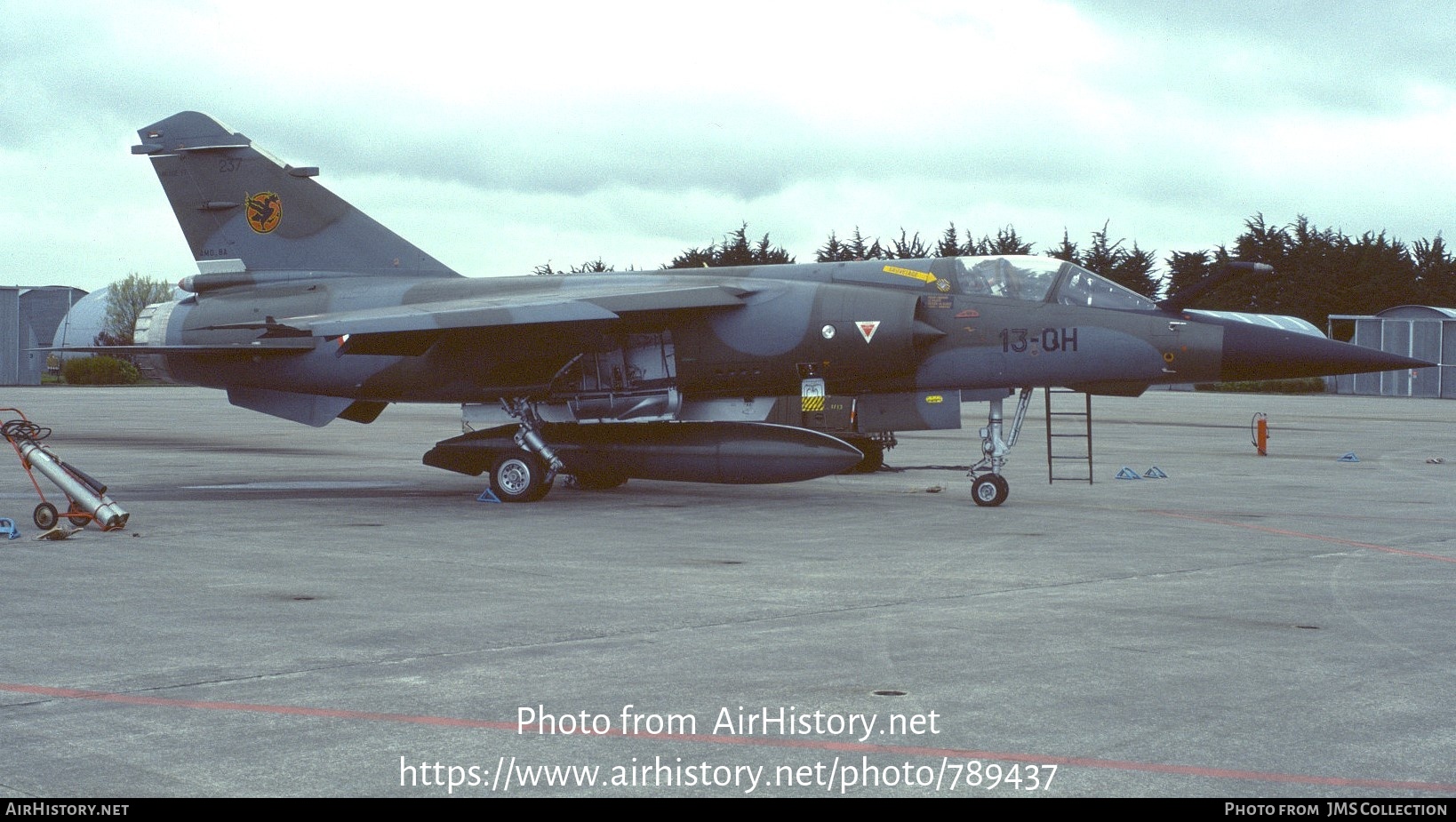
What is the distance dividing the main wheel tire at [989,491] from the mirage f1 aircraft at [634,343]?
29mm

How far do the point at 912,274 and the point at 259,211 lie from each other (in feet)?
30.5

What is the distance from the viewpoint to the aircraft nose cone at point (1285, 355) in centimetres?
1564

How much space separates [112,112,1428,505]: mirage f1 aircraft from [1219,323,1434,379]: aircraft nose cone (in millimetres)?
27

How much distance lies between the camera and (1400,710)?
639cm

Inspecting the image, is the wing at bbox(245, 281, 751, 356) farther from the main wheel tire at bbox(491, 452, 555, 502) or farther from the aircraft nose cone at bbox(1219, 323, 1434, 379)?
the aircraft nose cone at bbox(1219, 323, 1434, 379)

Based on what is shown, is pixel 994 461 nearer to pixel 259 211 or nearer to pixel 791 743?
pixel 259 211

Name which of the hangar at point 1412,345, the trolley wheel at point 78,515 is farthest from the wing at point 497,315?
the hangar at point 1412,345

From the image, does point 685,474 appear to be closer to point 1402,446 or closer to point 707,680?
point 707,680

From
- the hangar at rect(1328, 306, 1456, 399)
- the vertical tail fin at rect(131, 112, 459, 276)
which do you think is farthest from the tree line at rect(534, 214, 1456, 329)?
the vertical tail fin at rect(131, 112, 459, 276)

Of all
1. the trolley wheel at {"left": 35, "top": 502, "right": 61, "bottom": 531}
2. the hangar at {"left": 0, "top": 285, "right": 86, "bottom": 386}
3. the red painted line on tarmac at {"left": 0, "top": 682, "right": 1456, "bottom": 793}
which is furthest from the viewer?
the hangar at {"left": 0, "top": 285, "right": 86, "bottom": 386}

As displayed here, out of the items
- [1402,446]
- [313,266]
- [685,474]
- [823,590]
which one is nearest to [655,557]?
[823,590]

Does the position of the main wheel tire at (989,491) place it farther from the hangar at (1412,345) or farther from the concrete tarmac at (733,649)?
the hangar at (1412,345)

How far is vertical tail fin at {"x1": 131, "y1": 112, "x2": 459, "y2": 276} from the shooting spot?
64.5 ft

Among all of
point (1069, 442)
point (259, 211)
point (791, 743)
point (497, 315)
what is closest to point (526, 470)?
point (497, 315)
